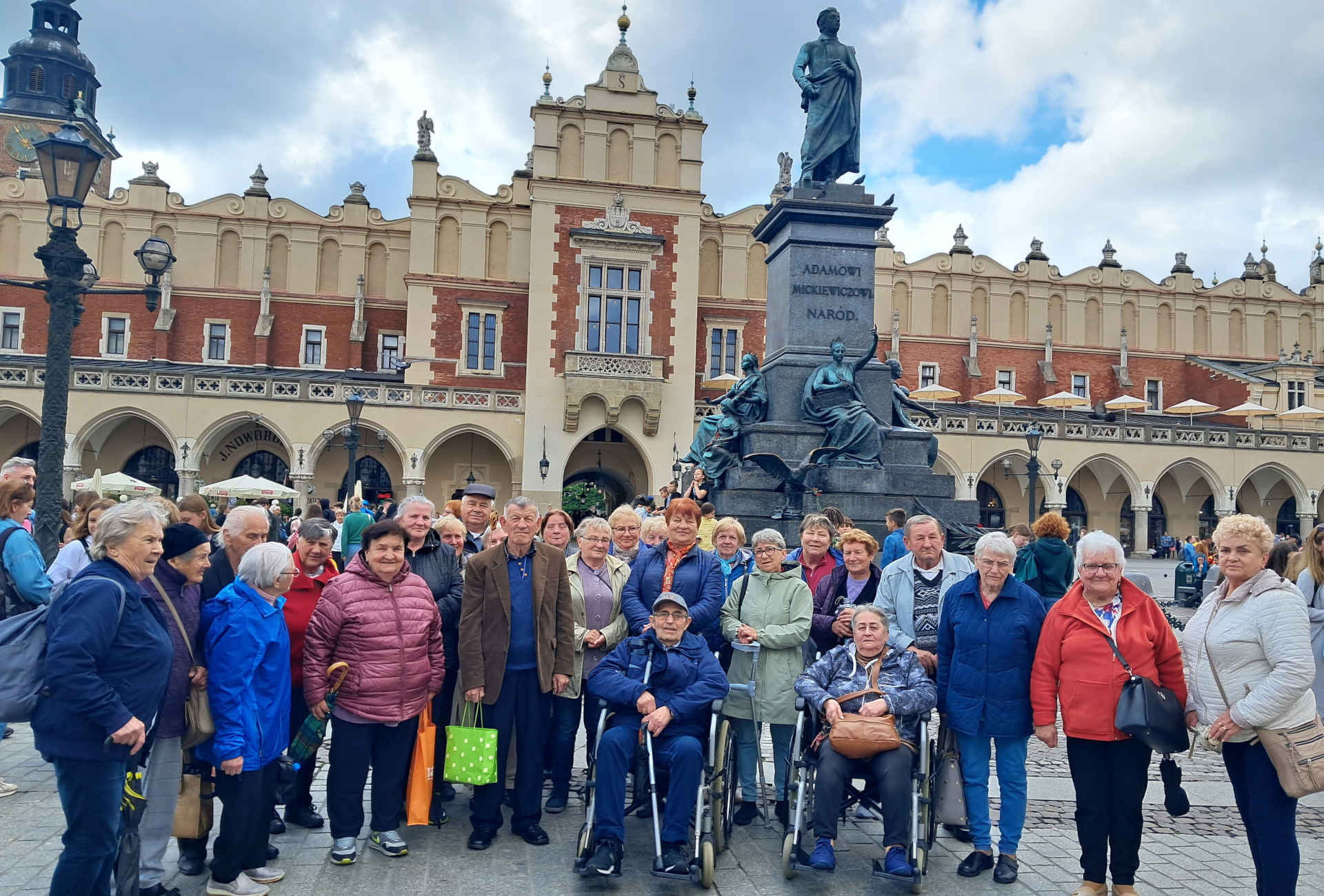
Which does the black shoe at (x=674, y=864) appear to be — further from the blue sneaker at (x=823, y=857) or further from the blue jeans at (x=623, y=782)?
the blue sneaker at (x=823, y=857)

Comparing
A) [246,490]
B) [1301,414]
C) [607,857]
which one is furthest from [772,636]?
[1301,414]

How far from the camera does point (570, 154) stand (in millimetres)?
28953

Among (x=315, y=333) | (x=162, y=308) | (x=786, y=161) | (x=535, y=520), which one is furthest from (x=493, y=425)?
(x=535, y=520)

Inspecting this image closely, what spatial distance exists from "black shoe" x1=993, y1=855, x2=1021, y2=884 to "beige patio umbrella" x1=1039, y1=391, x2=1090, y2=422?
31.3m

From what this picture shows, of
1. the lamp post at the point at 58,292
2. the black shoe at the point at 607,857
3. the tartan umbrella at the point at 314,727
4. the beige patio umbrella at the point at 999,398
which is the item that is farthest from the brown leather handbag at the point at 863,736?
the beige patio umbrella at the point at 999,398

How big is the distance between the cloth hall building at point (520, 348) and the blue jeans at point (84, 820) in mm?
24370

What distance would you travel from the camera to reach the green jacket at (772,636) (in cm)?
475

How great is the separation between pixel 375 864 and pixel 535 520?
169 centimetres

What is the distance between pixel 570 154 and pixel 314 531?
85.2 feet

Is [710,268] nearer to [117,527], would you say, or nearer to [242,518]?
[242,518]

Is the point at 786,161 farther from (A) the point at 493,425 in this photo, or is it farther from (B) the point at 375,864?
(B) the point at 375,864

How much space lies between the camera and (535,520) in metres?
4.74

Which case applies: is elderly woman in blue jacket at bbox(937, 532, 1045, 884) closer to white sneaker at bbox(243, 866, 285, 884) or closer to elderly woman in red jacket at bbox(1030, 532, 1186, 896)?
elderly woman in red jacket at bbox(1030, 532, 1186, 896)

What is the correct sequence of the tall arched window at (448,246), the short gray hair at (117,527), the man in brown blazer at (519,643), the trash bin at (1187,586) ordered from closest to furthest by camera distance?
the short gray hair at (117,527) → the man in brown blazer at (519,643) → the trash bin at (1187,586) → the tall arched window at (448,246)
